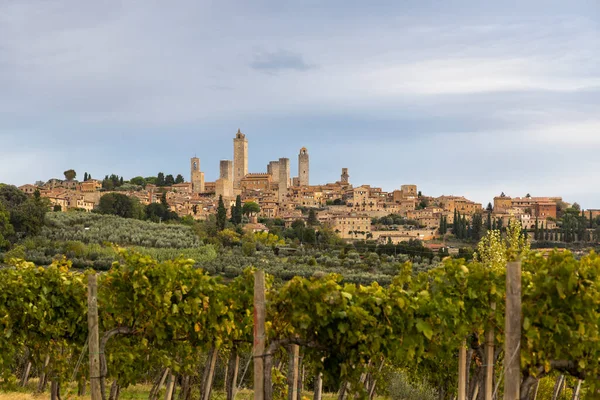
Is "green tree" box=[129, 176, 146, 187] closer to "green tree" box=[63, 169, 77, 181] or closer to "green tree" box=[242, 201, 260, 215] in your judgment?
"green tree" box=[63, 169, 77, 181]

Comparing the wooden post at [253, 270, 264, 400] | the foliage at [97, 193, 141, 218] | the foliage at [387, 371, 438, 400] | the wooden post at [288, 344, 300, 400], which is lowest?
the foliage at [387, 371, 438, 400]

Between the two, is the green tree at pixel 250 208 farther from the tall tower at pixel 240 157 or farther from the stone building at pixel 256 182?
the tall tower at pixel 240 157

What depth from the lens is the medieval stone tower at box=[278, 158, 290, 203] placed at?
121188mm

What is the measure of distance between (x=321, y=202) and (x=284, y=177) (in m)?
8.90

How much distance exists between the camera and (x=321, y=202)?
389ft

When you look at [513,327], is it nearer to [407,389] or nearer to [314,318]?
[314,318]

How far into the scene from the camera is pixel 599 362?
22.9 feet

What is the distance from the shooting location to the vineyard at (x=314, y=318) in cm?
675

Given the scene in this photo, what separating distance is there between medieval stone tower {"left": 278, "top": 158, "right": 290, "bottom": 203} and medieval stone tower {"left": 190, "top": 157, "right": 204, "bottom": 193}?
1340cm

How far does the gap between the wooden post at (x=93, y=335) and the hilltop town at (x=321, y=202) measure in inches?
2912

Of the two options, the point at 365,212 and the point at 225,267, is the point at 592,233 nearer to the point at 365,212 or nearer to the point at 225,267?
the point at 365,212

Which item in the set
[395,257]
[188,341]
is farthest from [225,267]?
[188,341]

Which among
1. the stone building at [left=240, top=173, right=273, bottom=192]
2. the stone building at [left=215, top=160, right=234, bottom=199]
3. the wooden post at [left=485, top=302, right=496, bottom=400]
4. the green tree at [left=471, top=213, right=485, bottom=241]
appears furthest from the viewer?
the stone building at [left=240, top=173, right=273, bottom=192]

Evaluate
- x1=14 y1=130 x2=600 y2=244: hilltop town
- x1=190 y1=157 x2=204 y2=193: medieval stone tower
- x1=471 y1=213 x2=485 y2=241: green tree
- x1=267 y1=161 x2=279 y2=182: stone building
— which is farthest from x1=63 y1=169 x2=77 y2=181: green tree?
x1=471 y1=213 x2=485 y2=241: green tree
